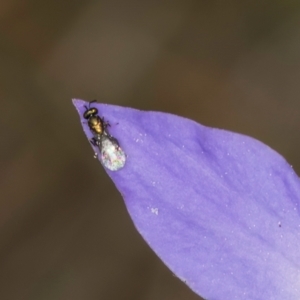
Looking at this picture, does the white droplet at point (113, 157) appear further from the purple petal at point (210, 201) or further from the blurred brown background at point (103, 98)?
the blurred brown background at point (103, 98)

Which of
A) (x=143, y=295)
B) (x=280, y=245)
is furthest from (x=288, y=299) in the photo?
(x=143, y=295)

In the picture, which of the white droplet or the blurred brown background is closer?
the white droplet

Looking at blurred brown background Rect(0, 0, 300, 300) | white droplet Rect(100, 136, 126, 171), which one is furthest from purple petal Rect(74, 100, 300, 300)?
blurred brown background Rect(0, 0, 300, 300)

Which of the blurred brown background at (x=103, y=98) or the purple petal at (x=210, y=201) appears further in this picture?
the blurred brown background at (x=103, y=98)

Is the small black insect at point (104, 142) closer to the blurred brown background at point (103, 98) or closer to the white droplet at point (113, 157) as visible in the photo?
the white droplet at point (113, 157)

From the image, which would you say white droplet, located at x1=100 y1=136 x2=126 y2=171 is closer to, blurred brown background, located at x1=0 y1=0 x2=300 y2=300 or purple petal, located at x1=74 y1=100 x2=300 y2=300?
purple petal, located at x1=74 y1=100 x2=300 y2=300

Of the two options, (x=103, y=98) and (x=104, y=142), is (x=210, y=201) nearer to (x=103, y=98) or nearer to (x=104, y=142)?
(x=104, y=142)

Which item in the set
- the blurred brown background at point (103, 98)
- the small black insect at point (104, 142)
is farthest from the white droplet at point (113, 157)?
the blurred brown background at point (103, 98)
